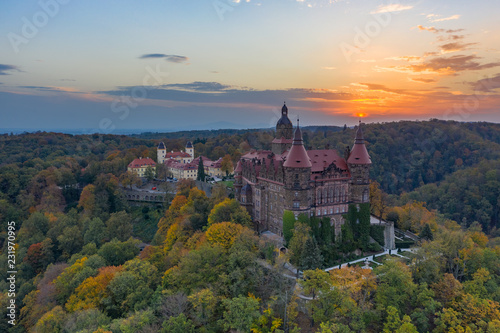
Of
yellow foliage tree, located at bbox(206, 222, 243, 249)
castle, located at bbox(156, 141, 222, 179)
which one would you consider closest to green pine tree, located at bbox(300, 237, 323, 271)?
yellow foliage tree, located at bbox(206, 222, 243, 249)

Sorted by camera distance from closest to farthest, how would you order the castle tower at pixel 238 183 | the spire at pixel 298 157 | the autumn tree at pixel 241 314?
the autumn tree at pixel 241 314 < the spire at pixel 298 157 < the castle tower at pixel 238 183

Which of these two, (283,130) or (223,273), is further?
(283,130)

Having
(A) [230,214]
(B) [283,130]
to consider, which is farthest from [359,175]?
(A) [230,214]

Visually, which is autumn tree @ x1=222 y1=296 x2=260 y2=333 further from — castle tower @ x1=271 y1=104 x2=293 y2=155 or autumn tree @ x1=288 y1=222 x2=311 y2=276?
castle tower @ x1=271 y1=104 x2=293 y2=155

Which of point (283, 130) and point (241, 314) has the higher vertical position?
point (283, 130)

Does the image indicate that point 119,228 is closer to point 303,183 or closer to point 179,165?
point 179,165

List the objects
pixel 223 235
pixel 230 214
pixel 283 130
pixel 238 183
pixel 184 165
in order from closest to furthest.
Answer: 1. pixel 223 235
2. pixel 230 214
3. pixel 283 130
4. pixel 238 183
5. pixel 184 165

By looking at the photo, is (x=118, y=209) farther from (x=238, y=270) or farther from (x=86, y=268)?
(x=238, y=270)

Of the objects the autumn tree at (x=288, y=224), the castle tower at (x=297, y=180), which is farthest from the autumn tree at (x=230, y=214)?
the castle tower at (x=297, y=180)

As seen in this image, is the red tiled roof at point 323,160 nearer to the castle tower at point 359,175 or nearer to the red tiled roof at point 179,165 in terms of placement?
the castle tower at point 359,175
